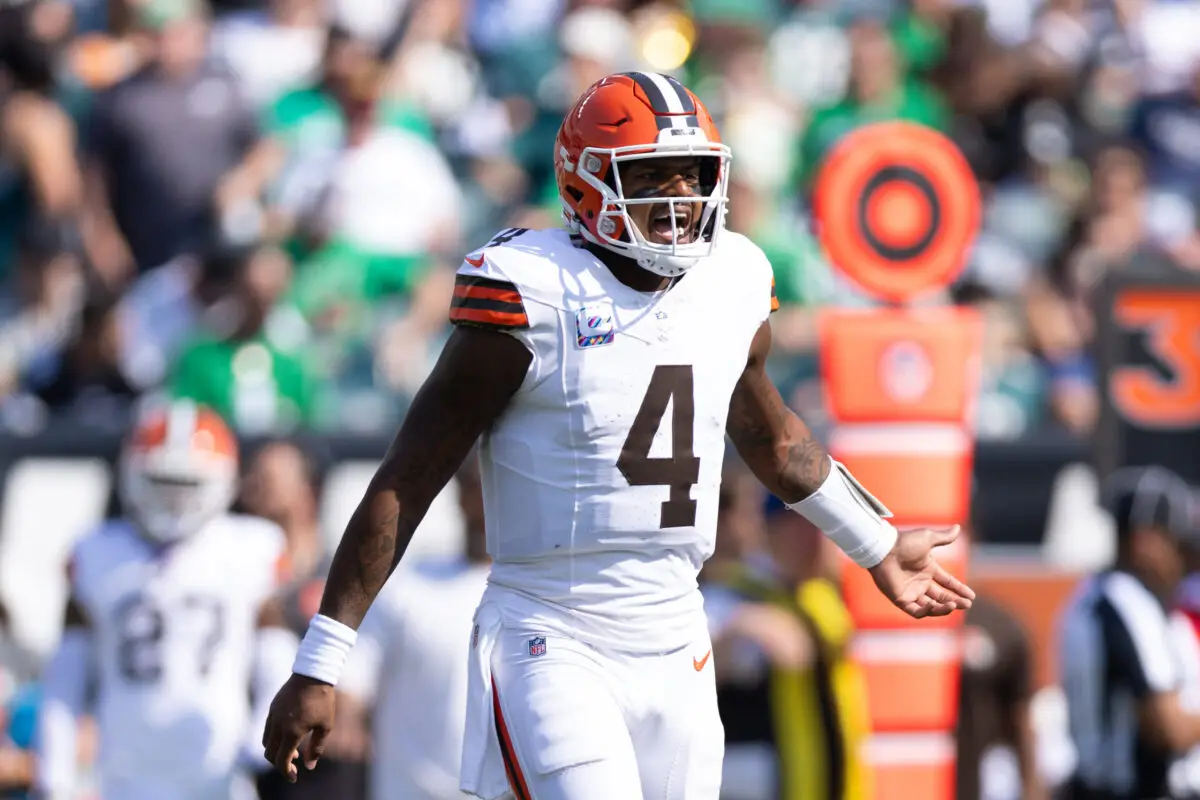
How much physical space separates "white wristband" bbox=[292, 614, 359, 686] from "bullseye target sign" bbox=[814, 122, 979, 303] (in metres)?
3.17

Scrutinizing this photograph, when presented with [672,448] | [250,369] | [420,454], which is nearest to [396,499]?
[420,454]

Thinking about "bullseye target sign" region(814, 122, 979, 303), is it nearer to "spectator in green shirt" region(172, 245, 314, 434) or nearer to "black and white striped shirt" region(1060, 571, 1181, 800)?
"black and white striped shirt" region(1060, 571, 1181, 800)

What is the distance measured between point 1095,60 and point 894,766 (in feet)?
19.5

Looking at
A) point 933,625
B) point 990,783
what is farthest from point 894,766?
point 990,783

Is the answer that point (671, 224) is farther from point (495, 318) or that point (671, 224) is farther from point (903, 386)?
point (903, 386)

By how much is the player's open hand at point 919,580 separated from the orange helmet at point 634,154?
768mm

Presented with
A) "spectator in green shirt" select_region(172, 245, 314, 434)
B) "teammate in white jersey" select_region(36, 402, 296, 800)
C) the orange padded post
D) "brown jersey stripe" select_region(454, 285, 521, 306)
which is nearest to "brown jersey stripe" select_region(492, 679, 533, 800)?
"brown jersey stripe" select_region(454, 285, 521, 306)

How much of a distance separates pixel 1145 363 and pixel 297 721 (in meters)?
4.41

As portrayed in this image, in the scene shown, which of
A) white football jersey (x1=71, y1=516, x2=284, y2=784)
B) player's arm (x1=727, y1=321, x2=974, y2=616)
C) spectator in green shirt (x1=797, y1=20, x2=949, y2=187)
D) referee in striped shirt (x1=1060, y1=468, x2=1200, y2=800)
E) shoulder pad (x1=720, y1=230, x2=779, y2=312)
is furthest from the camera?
spectator in green shirt (x1=797, y1=20, x2=949, y2=187)

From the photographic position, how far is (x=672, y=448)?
3855 mm

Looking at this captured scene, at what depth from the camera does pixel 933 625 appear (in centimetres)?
663

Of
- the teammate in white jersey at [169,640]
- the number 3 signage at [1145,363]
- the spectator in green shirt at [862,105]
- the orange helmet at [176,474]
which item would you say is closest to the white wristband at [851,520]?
the teammate in white jersey at [169,640]

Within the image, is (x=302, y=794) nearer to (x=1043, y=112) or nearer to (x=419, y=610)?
Answer: (x=419, y=610)

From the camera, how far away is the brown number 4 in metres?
3.83
